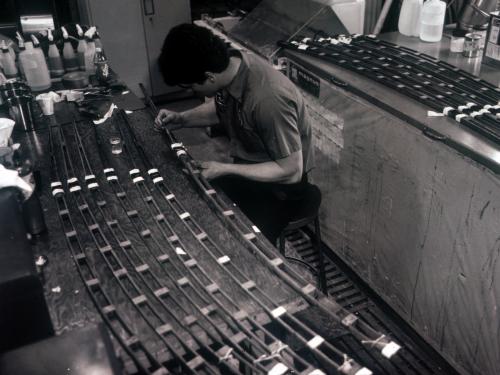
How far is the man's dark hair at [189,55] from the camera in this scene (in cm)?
185

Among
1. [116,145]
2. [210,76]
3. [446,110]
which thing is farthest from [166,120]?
[446,110]

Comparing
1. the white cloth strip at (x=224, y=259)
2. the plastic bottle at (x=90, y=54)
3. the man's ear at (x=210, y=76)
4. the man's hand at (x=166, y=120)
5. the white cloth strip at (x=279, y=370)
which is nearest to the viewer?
the white cloth strip at (x=279, y=370)

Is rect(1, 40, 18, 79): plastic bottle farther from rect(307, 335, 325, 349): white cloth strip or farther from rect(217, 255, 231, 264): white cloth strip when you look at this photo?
rect(307, 335, 325, 349): white cloth strip

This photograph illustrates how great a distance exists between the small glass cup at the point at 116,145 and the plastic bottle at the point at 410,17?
194 cm

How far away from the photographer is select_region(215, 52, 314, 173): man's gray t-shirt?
6.60 ft

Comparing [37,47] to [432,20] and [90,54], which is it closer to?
[90,54]

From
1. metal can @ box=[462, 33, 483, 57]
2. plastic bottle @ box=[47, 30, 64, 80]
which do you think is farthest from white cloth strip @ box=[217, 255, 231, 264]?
plastic bottle @ box=[47, 30, 64, 80]

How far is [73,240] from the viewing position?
1.70 meters

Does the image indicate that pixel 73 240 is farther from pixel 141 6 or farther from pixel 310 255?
pixel 141 6

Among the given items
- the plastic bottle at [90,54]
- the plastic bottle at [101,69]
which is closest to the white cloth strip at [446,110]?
the plastic bottle at [101,69]

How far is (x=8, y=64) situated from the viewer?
3047 mm

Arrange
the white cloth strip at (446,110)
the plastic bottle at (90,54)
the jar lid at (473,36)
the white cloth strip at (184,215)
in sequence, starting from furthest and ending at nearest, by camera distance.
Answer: the plastic bottle at (90,54) < the jar lid at (473,36) < the white cloth strip at (446,110) < the white cloth strip at (184,215)

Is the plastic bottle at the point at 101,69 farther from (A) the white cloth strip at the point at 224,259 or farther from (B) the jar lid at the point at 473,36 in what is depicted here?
(B) the jar lid at the point at 473,36

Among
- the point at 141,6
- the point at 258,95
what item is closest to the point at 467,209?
the point at 258,95
